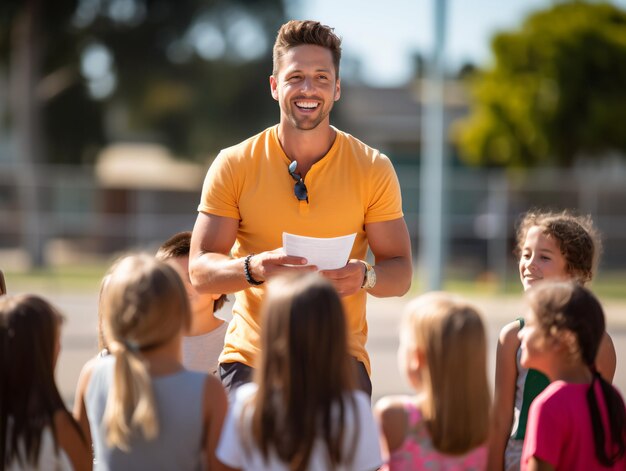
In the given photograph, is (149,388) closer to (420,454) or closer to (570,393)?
(420,454)

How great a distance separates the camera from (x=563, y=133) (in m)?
27.0

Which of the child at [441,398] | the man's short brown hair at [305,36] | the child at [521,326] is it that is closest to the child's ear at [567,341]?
the child at [441,398]

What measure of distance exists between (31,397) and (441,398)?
4.25ft

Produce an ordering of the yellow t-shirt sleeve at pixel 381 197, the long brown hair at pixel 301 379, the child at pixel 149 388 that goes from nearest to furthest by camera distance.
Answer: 1. the long brown hair at pixel 301 379
2. the child at pixel 149 388
3. the yellow t-shirt sleeve at pixel 381 197

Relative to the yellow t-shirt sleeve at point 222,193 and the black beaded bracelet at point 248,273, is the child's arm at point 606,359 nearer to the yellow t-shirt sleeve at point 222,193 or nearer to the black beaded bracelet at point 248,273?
the black beaded bracelet at point 248,273

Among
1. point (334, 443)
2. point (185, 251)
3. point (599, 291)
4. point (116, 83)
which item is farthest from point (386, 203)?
point (116, 83)

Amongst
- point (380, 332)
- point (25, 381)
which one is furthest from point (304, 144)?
point (380, 332)

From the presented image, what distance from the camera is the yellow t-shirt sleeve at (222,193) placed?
12.5ft

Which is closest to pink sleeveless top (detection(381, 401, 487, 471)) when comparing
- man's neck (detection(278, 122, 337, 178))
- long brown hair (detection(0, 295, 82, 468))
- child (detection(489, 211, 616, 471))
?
child (detection(489, 211, 616, 471))

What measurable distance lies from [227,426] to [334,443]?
328mm

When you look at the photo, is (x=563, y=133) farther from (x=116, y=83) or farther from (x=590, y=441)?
(x=590, y=441)

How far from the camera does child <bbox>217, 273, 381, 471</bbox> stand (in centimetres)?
268

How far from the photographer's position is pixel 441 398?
109 inches

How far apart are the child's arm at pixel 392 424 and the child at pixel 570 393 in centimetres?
42
